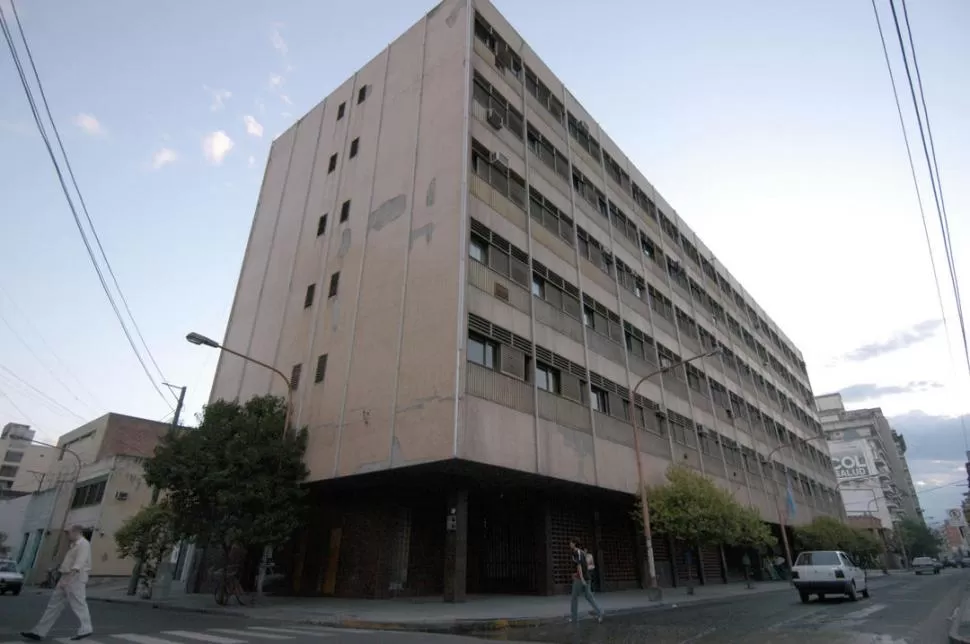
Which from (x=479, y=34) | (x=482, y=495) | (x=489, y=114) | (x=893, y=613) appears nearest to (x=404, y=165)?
(x=489, y=114)

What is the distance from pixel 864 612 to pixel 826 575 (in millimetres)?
3638

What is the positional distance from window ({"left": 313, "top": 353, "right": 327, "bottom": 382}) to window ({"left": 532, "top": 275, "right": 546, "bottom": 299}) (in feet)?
30.1

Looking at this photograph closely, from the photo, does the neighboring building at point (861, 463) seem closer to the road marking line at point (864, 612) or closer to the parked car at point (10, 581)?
the road marking line at point (864, 612)

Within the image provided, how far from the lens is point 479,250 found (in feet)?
Result: 67.9

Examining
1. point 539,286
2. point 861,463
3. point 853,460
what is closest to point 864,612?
point 539,286

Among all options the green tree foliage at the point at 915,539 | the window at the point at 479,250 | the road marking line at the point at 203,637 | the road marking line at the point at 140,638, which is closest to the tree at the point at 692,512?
the window at the point at 479,250

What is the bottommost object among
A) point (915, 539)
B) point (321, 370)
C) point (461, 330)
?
point (915, 539)

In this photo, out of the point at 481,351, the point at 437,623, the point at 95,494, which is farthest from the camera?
the point at 95,494

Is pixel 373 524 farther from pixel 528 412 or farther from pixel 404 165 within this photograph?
pixel 404 165

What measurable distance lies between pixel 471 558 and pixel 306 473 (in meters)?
8.08

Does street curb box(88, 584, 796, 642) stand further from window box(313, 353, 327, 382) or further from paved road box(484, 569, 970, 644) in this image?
window box(313, 353, 327, 382)

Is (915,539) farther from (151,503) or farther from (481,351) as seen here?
(151,503)

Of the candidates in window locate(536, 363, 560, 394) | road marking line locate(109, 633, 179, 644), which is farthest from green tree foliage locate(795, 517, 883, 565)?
road marking line locate(109, 633, 179, 644)

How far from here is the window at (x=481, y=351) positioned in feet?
60.6
